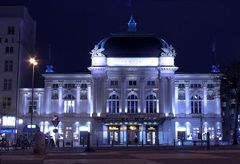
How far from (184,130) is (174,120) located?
115 inches

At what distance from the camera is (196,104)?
307 feet

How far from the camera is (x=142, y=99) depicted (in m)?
91.9

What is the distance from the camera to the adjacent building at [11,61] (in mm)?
93125

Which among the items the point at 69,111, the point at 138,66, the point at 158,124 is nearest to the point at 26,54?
the point at 69,111

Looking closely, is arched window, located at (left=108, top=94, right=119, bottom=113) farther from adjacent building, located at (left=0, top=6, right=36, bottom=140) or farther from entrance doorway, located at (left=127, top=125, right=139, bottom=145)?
adjacent building, located at (left=0, top=6, right=36, bottom=140)

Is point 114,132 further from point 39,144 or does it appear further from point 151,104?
point 39,144

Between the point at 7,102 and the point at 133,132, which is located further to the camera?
the point at 7,102

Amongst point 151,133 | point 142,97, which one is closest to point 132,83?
point 142,97

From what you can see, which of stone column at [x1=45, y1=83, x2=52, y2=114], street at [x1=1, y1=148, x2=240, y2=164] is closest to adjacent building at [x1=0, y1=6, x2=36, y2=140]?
stone column at [x1=45, y1=83, x2=52, y2=114]

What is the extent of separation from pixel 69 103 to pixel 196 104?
85.0ft

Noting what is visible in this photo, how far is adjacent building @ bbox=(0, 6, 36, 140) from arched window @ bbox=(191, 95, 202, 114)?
3542 cm

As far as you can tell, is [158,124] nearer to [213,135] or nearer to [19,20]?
[213,135]

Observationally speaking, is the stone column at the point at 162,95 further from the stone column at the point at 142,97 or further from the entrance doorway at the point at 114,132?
the entrance doorway at the point at 114,132

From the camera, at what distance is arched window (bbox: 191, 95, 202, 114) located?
93.4 m
